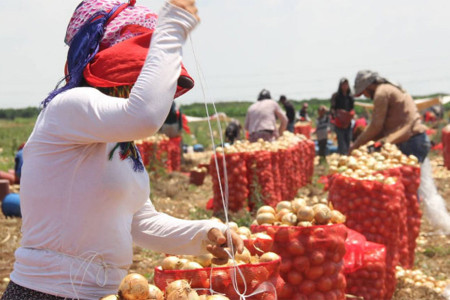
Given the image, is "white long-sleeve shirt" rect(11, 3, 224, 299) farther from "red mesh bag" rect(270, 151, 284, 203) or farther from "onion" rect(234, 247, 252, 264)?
"red mesh bag" rect(270, 151, 284, 203)

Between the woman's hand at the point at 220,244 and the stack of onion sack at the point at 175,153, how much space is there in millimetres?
9894

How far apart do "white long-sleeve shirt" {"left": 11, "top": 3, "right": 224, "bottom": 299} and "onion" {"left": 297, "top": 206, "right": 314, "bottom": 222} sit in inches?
42.6

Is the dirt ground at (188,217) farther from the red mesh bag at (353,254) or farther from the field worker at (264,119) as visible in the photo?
the field worker at (264,119)

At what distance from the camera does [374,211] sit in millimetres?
3984

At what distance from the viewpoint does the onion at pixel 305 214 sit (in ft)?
8.81

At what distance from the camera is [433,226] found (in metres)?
6.39

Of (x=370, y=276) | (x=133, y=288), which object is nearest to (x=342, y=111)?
(x=370, y=276)

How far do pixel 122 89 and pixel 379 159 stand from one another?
356 centimetres

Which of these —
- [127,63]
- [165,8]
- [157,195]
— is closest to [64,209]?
[127,63]

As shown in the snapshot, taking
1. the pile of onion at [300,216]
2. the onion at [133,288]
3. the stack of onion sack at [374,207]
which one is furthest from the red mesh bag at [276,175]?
the onion at [133,288]

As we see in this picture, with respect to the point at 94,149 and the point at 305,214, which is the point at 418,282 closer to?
the point at 305,214

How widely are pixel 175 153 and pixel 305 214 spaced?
9.55 meters

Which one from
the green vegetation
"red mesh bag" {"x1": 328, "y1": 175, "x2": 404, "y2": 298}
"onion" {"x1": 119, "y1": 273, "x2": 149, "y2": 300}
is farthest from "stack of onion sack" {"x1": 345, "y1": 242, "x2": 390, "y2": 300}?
the green vegetation

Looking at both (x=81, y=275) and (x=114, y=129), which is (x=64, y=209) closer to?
(x=81, y=275)
